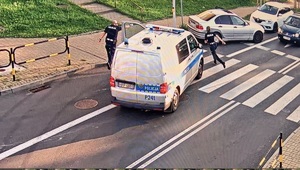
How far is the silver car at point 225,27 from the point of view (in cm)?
2100

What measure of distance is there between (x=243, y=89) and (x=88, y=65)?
18.6ft

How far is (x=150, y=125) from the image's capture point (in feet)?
41.3

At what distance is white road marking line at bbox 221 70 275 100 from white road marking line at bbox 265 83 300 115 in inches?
48.5

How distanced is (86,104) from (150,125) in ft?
7.74

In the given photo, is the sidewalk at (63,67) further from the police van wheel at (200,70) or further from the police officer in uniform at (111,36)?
the police van wheel at (200,70)

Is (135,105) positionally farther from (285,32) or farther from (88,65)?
(285,32)

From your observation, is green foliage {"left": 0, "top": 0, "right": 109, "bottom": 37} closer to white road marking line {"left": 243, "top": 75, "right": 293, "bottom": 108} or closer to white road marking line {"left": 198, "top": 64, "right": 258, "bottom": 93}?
white road marking line {"left": 198, "top": 64, "right": 258, "bottom": 93}

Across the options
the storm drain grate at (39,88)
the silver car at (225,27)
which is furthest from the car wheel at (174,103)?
the silver car at (225,27)

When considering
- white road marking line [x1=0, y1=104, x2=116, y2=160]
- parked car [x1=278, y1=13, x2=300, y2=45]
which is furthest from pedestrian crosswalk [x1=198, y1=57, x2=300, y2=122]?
parked car [x1=278, y1=13, x2=300, y2=45]

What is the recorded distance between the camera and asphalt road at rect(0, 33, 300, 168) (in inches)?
427

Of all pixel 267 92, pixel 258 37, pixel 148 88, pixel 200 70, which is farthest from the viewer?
pixel 258 37

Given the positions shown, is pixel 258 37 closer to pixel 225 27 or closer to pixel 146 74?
pixel 225 27

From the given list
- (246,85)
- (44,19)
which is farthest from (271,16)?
(44,19)

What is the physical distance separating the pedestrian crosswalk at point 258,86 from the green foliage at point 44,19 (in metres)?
6.63
